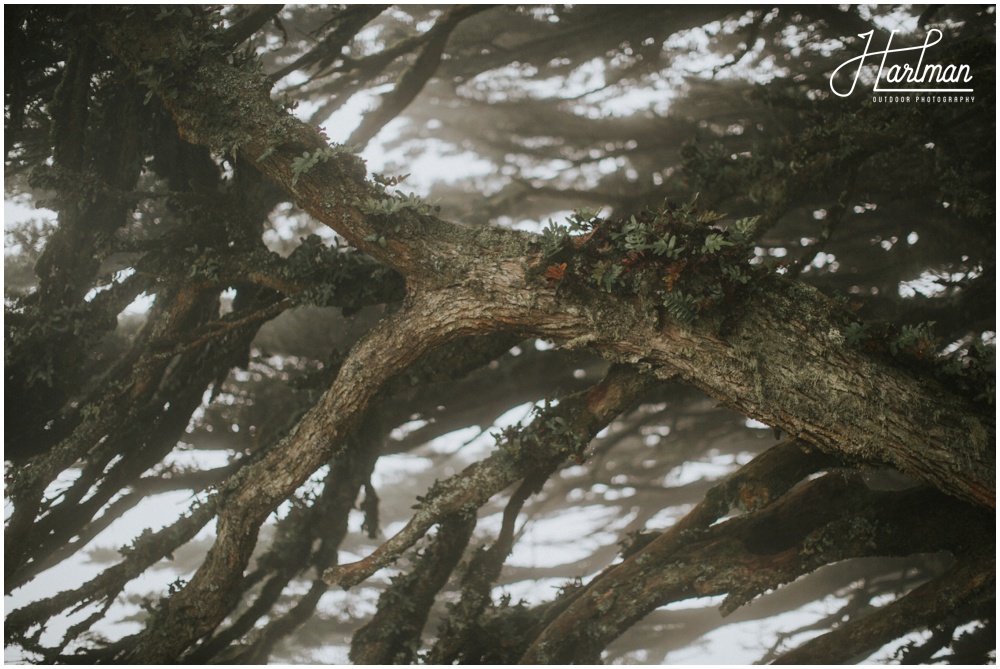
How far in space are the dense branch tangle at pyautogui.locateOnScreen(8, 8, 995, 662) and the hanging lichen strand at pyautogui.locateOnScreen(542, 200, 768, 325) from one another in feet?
0.08

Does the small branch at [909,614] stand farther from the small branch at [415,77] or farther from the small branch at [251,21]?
the small branch at [251,21]

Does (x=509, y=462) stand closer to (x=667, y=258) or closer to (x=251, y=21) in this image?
(x=667, y=258)

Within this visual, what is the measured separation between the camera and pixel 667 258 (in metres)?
3.12

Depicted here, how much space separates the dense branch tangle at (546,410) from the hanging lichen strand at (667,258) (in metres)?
0.03

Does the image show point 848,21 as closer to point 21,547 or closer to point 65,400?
point 65,400

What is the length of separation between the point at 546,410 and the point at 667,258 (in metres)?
1.63

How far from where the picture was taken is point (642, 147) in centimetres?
738

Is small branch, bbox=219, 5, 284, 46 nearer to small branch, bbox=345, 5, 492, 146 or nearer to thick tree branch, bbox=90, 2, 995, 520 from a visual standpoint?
thick tree branch, bbox=90, 2, 995, 520

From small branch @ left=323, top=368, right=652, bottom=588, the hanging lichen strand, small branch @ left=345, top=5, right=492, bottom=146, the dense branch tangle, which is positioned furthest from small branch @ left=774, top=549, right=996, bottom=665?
small branch @ left=345, top=5, right=492, bottom=146

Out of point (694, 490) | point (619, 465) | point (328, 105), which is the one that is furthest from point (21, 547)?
point (694, 490)

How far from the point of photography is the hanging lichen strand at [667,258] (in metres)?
3.02

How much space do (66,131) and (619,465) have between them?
27.2 ft

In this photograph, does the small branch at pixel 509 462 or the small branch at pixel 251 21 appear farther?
the small branch at pixel 251 21

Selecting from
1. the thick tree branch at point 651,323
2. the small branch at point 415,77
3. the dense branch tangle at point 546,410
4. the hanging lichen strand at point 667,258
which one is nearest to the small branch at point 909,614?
the dense branch tangle at point 546,410
